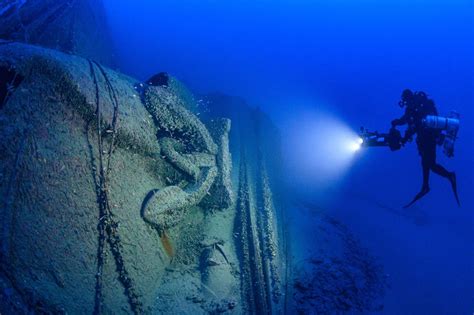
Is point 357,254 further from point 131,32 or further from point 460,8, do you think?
point 460,8

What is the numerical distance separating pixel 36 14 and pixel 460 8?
100456 millimetres

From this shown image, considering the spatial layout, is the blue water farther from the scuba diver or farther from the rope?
the rope

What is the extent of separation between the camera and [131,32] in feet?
126

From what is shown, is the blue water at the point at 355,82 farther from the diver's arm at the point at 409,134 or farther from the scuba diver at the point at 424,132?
the diver's arm at the point at 409,134

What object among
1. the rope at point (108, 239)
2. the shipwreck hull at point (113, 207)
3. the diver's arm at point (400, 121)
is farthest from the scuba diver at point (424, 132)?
the rope at point (108, 239)

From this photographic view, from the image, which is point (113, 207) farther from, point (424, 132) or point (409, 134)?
point (424, 132)

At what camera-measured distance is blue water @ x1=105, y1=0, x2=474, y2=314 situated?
6828 millimetres

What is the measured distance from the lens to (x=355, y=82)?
159ft

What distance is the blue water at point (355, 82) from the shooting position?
6.83m

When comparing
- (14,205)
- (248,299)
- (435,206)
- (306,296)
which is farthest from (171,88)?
(435,206)

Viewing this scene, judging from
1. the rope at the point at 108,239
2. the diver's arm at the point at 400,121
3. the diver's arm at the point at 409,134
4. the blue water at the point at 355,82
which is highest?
the blue water at the point at 355,82

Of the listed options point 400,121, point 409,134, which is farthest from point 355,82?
point 409,134

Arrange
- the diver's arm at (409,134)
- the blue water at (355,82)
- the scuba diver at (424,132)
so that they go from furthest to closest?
the blue water at (355,82) < the diver's arm at (409,134) < the scuba diver at (424,132)

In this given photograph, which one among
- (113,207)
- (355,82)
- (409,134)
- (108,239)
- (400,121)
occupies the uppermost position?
(355,82)
